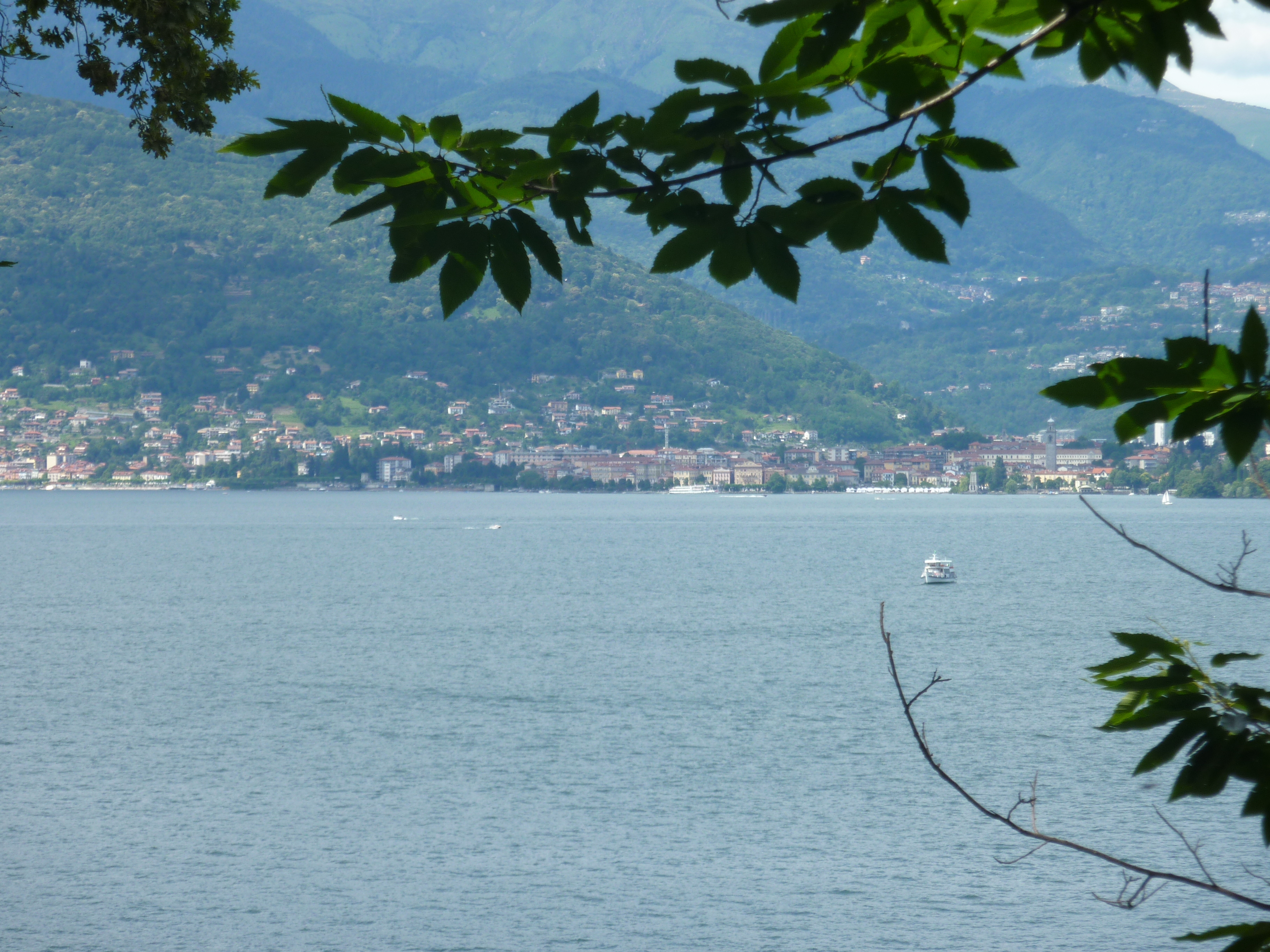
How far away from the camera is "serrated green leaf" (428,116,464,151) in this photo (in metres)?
1.26

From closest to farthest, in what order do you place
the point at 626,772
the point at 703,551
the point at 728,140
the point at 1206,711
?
1. the point at 728,140
2. the point at 1206,711
3. the point at 626,772
4. the point at 703,551

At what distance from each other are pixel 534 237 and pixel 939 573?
224ft

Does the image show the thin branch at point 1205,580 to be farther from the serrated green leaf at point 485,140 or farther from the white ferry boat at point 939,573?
the white ferry boat at point 939,573

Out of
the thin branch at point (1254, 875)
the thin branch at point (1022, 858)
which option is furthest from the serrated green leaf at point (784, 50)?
the thin branch at point (1022, 858)

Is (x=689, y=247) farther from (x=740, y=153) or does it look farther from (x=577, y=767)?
(x=577, y=767)

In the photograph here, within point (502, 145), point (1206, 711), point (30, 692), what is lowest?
point (30, 692)

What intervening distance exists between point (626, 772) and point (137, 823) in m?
10.5

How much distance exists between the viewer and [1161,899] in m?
22.5

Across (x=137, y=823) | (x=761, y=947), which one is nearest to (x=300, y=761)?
(x=137, y=823)

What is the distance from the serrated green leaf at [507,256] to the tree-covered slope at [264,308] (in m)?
176

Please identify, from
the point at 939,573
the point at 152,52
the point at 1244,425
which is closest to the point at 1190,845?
the point at 1244,425

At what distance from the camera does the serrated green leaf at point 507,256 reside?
132cm

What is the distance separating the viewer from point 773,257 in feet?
4.31

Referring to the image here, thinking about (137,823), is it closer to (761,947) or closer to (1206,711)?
(761,947)
